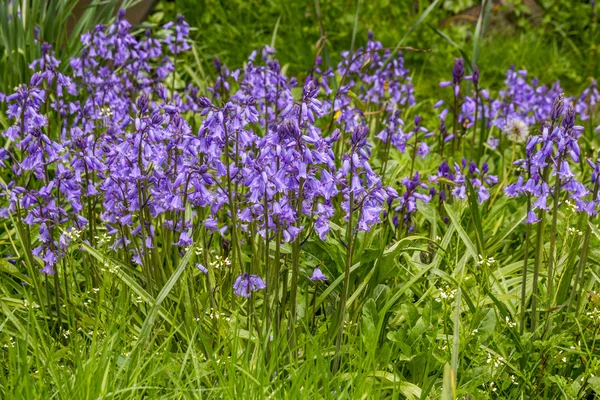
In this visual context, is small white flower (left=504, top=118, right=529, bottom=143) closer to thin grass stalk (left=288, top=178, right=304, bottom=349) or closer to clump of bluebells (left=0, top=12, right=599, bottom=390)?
clump of bluebells (left=0, top=12, right=599, bottom=390)

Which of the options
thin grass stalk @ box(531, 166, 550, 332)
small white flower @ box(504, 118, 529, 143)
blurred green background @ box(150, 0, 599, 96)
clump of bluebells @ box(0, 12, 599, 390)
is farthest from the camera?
blurred green background @ box(150, 0, 599, 96)

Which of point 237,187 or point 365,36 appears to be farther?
point 365,36

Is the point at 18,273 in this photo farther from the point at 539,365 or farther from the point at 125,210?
the point at 539,365

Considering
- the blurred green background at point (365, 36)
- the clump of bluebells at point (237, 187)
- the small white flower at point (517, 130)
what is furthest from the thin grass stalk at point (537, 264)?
the blurred green background at point (365, 36)

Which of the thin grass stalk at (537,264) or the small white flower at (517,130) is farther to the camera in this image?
the small white flower at (517,130)

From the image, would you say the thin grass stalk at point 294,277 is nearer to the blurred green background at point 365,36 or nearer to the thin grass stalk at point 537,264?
the thin grass stalk at point 537,264

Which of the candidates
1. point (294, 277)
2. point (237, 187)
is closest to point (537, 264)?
point (294, 277)

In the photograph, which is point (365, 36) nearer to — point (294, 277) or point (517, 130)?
point (517, 130)

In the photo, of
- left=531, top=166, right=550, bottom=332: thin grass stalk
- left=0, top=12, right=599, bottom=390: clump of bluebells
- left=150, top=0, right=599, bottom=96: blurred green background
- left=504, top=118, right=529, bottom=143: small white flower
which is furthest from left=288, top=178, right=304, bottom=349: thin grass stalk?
left=150, top=0, right=599, bottom=96: blurred green background

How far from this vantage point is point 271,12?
866cm

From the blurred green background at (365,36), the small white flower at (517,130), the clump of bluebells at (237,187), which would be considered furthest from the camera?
the blurred green background at (365,36)

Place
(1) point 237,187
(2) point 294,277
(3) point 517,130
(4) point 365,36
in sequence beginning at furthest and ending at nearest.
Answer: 1. (4) point 365,36
2. (3) point 517,130
3. (1) point 237,187
4. (2) point 294,277

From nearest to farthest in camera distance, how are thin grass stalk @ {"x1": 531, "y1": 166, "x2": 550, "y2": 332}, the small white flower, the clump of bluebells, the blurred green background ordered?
1. the clump of bluebells
2. thin grass stalk @ {"x1": 531, "y1": 166, "x2": 550, "y2": 332}
3. the small white flower
4. the blurred green background

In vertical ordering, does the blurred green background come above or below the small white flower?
above
